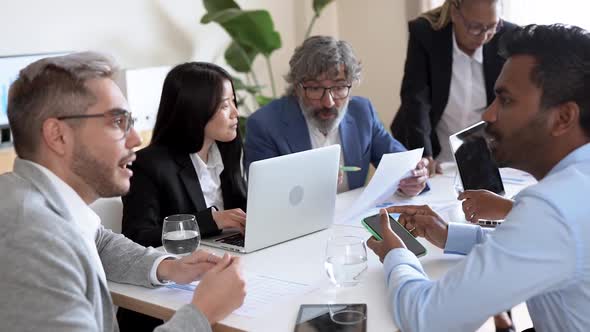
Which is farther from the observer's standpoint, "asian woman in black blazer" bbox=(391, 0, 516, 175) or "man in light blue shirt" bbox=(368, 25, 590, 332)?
"asian woman in black blazer" bbox=(391, 0, 516, 175)

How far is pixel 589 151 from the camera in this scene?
1474 millimetres

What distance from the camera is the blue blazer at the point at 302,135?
3.04 meters

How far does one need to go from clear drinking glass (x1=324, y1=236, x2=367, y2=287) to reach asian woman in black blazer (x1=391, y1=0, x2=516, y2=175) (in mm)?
1537

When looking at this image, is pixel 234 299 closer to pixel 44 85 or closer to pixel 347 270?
pixel 347 270

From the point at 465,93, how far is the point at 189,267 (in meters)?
2.02

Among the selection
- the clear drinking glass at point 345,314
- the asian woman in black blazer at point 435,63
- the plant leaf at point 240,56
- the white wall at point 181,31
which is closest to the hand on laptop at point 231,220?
the clear drinking glass at point 345,314

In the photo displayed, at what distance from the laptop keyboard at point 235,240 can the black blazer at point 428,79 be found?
1291 millimetres

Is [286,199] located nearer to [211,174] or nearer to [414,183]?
[211,174]

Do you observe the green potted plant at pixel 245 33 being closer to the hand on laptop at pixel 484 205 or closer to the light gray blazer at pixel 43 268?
the hand on laptop at pixel 484 205

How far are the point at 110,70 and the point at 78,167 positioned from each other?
0.23 meters

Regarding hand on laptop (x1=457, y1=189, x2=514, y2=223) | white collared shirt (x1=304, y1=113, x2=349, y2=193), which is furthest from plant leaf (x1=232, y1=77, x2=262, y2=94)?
hand on laptop (x1=457, y1=189, x2=514, y2=223)

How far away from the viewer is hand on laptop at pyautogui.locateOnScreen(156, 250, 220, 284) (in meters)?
1.85

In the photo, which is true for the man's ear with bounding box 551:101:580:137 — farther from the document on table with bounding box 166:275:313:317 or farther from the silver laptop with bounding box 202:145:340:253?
the silver laptop with bounding box 202:145:340:253

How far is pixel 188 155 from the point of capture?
259 cm
